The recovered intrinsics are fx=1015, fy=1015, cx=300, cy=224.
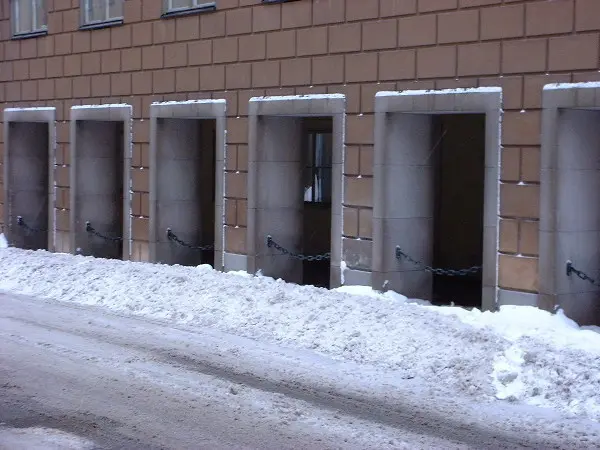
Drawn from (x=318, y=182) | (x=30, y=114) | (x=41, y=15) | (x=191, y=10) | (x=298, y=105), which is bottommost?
(x=318, y=182)

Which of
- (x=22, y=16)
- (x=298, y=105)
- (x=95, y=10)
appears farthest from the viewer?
(x=22, y=16)

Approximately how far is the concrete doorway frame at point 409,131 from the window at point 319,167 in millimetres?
5403

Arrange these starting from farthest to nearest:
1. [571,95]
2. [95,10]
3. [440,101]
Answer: [95,10], [440,101], [571,95]

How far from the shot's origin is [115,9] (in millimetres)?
18719

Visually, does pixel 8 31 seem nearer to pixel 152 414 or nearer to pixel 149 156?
pixel 149 156

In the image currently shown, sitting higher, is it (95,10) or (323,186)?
(95,10)

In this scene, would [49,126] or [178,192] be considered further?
[49,126]

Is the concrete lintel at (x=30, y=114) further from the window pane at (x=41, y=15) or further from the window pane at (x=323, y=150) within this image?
the window pane at (x=323, y=150)

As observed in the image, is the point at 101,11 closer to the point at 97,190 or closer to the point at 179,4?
the point at 179,4

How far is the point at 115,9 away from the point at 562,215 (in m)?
10.2

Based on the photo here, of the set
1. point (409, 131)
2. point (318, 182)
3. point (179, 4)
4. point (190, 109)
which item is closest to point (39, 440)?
point (409, 131)

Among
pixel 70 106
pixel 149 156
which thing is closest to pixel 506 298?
pixel 149 156

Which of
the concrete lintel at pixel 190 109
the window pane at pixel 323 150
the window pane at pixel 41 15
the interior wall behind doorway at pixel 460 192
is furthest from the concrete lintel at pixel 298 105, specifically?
the window pane at pixel 41 15

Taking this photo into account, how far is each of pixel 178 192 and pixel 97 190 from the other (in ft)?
8.75
